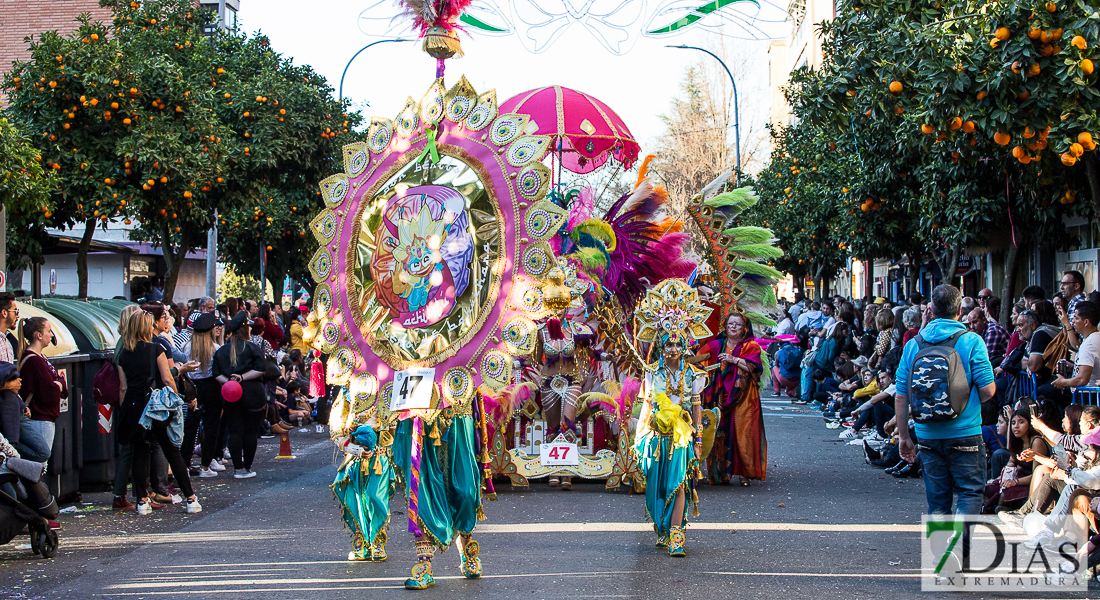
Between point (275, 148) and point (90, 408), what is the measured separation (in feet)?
37.0

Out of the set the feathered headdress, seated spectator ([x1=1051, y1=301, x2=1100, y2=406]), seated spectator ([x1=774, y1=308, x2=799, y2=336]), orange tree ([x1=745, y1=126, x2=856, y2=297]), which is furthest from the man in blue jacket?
seated spectator ([x1=774, y1=308, x2=799, y2=336])

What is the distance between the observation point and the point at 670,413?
7.12m

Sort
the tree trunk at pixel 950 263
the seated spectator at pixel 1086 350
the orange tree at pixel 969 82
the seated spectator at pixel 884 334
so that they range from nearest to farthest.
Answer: the seated spectator at pixel 1086 350 → the orange tree at pixel 969 82 → the seated spectator at pixel 884 334 → the tree trunk at pixel 950 263

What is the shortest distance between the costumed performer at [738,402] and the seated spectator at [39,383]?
5.72 m

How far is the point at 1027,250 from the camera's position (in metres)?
16.6

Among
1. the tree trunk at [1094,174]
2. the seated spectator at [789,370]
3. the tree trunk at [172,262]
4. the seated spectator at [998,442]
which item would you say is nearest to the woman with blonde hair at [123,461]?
the seated spectator at [998,442]

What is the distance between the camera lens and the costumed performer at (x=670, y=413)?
7.03m

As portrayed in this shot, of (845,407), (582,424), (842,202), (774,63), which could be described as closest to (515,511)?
(582,424)

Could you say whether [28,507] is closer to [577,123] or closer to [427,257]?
[427,257]

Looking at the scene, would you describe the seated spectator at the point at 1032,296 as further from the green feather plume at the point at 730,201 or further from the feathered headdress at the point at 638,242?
the feathered headdress at the point at 638,242

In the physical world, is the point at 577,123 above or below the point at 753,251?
above

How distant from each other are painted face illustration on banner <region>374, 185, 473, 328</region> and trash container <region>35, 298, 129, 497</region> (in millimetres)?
4118

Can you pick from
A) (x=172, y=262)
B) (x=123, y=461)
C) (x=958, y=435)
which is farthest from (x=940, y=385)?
(x=172, y=262)

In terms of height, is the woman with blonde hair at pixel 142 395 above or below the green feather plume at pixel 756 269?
below
